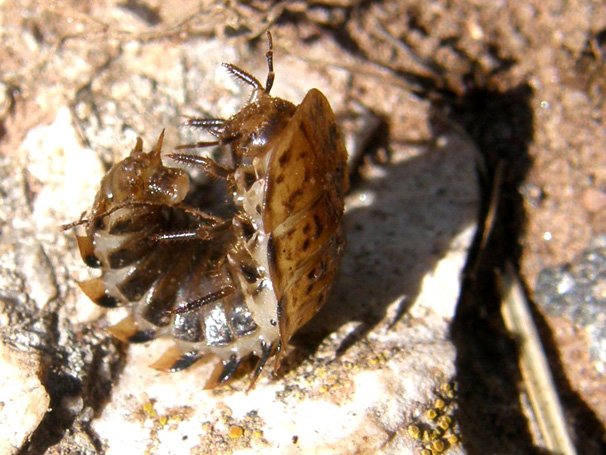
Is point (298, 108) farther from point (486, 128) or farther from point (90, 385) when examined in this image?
point (486, 128)

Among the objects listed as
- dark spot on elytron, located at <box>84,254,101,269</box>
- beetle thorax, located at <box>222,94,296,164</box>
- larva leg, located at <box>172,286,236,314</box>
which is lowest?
dark spot on elytron, located at <box>84,254,101,269</box>

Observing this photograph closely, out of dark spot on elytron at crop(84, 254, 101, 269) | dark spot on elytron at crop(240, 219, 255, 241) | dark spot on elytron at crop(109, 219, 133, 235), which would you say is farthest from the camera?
dark spot on elytron at crop(84, 254, 101, 269)

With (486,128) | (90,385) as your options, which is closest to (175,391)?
(90,385)

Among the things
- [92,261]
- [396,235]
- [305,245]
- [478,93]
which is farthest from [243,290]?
[478,93]

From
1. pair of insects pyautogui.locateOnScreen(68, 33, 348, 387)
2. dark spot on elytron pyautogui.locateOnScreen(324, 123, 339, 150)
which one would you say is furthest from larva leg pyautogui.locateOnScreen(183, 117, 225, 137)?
dark spot on elytron pyautogui.locateOnScreen(324, 123, 339, 150)

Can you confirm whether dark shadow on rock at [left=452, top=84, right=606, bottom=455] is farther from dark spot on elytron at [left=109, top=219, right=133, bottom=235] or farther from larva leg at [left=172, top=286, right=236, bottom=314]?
dark spot on elytron at [left=109, top=219, right=133, bottom=235]

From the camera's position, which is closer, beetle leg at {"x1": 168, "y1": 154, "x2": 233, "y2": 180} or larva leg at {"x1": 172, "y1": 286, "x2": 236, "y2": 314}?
beetle leg at {"x1": 168, "y1": 154, "x2": 233, "y2": 180}

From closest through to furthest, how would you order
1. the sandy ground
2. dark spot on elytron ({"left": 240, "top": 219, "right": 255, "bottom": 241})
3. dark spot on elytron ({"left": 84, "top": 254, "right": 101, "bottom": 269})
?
dark spot on elytron ({"left": 240, "top": 219, "right": 255, "bottom": 241}) → dark spot on elytron ({"left": 84, "top": 254, "right": 101, "bottom": 269}) → the sandy ground
